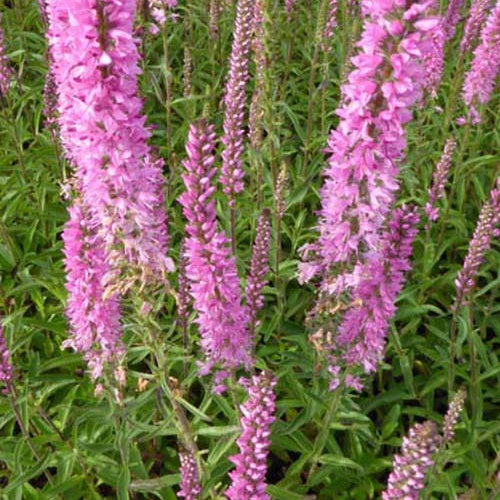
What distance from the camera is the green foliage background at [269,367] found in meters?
4.78

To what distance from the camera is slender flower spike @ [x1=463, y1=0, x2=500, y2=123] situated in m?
6.35

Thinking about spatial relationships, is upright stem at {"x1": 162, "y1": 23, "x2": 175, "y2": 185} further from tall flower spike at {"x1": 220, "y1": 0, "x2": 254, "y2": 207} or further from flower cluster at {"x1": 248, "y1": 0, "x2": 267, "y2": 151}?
tall flower spike at {"x1": 220, "y1": 0, "x2": 254, "y2": 207}

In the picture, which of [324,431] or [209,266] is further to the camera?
[324,431]

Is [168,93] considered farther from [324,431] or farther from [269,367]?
[324,431]

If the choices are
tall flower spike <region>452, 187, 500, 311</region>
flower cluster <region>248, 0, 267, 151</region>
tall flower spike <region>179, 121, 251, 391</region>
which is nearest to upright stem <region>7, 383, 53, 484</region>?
tall flower spike <region>179, 121, 251, 391</region>

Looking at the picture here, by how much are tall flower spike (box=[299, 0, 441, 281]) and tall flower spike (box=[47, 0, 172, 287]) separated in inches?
38.1

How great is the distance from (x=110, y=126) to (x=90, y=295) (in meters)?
1.23

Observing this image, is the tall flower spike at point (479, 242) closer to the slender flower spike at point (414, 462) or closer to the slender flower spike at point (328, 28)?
the slender flower spike at point (414, 462)

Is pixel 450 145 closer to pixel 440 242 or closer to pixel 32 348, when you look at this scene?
pixel 440 242

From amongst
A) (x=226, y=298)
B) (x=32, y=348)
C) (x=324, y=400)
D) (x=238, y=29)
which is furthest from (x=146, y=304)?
(x=32, y=348)

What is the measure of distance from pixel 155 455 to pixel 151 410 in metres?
0.39

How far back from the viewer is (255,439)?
9.53 ft

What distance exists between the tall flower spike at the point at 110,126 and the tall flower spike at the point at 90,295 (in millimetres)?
104

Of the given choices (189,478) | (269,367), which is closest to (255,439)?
(189,478)
